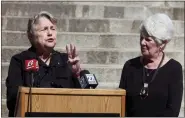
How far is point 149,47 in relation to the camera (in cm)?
377

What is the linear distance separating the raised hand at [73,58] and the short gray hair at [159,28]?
1.59 feet

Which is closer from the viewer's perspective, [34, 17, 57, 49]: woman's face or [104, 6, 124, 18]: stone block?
[34, 17, 57, 49]: woman's face

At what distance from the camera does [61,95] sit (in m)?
3.44

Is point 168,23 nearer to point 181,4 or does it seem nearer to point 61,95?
point 61,95

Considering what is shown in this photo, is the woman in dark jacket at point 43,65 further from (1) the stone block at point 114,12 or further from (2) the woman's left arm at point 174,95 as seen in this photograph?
(1) the stone block at point 114,12

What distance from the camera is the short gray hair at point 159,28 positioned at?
378cm

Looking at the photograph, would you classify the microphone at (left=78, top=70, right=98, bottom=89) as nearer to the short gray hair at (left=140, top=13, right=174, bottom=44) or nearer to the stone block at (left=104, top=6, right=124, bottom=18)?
the short gray hair at (left=140, top=13, right=174, bottom=44)

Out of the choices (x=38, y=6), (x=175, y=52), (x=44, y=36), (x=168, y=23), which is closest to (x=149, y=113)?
(x=168, y=23)

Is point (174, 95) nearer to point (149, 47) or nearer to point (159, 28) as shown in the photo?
point (149, 47)

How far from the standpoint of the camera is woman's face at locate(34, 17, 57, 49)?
4.01m

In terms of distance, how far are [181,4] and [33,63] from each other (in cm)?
466

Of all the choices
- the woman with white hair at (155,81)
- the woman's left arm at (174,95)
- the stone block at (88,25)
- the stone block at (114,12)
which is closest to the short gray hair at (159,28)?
A: the woman with white hair at (155,81)

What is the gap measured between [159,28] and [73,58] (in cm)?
61

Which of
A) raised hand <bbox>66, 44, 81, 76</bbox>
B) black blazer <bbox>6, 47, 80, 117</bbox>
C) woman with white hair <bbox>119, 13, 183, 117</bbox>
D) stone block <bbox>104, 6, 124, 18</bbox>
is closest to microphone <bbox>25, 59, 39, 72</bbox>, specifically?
black blazer <bbox>6, 47, 80, 117</bbox>
